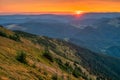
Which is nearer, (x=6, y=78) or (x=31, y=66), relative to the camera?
(x=6, y=78)

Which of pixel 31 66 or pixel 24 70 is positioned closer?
pixel 24 70

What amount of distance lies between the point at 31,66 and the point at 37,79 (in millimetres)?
6266

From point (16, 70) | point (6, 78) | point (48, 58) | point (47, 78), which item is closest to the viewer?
point (6, 78)

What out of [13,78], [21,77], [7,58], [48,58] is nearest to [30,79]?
[21,77]

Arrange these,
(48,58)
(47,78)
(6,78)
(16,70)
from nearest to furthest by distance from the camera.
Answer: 1. (6,78)
2. (16,70)
3. (47,78)
4. (48,58)

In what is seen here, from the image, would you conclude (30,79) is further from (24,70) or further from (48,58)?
(48,58)

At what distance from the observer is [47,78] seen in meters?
35.7

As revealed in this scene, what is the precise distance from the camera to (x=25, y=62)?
129ft

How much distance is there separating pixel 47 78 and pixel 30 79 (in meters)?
4.71

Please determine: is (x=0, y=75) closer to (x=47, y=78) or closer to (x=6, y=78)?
(x=6, y=78)

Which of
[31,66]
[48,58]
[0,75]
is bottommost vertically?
[48,58]

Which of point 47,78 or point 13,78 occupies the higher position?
point 13,78

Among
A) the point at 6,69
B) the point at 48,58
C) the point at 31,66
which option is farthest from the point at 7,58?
the point at 48,58

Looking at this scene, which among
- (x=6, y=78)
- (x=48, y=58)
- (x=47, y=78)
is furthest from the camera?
(x=48, y=58)
